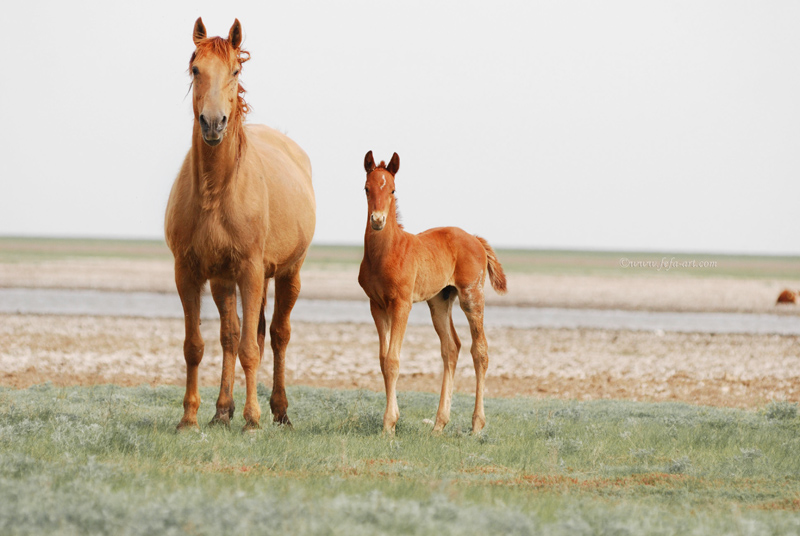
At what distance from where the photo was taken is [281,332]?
991 centimetres

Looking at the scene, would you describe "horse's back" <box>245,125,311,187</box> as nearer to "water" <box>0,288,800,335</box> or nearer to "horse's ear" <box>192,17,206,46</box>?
"horse's ear" <box>192,17,206,46</box>

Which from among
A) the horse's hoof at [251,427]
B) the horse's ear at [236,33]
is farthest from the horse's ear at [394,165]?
the horse's hoof at [251,427]

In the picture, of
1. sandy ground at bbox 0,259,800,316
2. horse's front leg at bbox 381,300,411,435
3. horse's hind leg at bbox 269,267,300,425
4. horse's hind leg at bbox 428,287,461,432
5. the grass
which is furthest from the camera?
sandy ground at bbox 0,259,800,316

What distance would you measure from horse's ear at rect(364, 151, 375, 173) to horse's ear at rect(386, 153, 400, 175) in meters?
Result: 0.16

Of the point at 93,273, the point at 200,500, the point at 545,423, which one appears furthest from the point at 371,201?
the point at 93,273

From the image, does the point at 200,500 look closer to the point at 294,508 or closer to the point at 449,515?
the point at 294,508

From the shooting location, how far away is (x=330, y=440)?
7.75 m

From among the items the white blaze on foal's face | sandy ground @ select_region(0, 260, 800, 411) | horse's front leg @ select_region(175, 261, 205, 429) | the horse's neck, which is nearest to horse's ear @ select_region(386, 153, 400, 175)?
the white blaze on foal's face

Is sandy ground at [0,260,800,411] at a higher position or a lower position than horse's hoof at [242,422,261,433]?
lower

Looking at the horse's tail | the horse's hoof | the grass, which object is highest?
the horse's tail

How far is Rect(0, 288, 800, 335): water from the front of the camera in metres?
25.2

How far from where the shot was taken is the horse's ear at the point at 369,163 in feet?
27.5

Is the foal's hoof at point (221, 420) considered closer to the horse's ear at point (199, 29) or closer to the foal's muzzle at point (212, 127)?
the foal's muzzle at point (212, 127)

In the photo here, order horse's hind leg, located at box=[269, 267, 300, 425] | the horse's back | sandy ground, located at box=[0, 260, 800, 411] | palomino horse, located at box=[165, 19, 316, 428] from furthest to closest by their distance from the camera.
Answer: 1. sandy ground, located at box=[0, 260, 800, 411]
2. the horse's back
3. horse's hind leg, located at box=[269, 267, 300, 425]
4. palomino horse, located at box=[165, 19, 316, 428]
